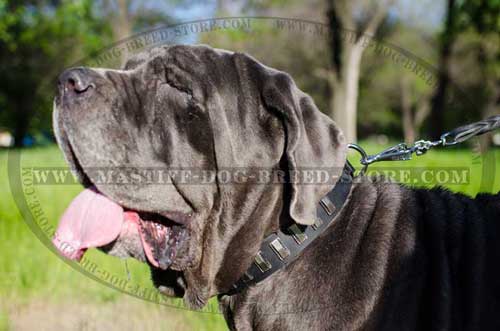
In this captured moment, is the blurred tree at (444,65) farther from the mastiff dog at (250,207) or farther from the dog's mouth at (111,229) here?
the dog's mouth at (111,229)

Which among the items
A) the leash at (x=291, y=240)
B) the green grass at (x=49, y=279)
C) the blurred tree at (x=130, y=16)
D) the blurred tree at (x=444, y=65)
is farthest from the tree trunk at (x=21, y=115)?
the leash at (x=291, y=240)

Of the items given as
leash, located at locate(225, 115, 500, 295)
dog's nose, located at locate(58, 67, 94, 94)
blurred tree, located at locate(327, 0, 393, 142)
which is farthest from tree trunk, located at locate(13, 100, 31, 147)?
leash, located at locate(225, 115, 500, 295)

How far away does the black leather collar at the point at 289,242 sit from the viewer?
2.65 meters

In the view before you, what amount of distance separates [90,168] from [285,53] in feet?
101

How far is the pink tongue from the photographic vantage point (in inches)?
106

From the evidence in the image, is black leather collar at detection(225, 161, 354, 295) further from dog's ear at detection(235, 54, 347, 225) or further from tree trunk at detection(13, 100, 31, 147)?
tree trunk at detection(13, 100, 31, 147)

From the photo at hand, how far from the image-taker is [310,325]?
101 inches

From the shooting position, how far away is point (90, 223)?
2686mm

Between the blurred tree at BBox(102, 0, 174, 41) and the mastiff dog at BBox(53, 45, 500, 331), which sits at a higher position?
the mastiff dog at BBox(53, 45, 500, 331)

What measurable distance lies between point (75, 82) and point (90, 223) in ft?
2.09

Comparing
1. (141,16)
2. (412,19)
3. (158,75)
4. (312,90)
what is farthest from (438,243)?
(312,90)

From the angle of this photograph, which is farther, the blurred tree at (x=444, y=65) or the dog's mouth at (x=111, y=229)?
the blurred tree at (x=444, y=65)

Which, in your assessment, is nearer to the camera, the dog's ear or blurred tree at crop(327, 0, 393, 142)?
the dog's ear

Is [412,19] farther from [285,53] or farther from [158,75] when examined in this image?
→ [158,75]
